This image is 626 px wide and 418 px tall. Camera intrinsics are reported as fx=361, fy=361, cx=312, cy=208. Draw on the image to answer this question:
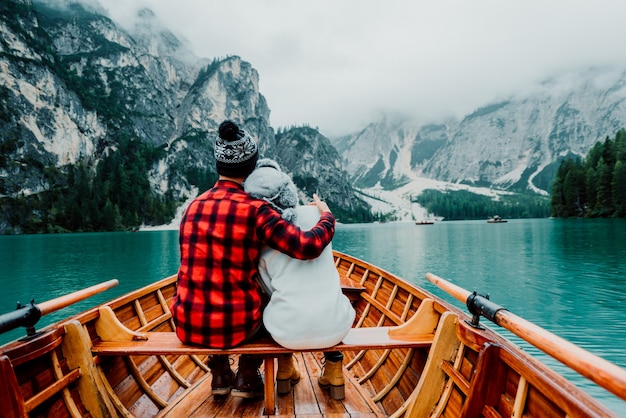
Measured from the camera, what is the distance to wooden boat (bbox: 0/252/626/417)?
8.57 ft

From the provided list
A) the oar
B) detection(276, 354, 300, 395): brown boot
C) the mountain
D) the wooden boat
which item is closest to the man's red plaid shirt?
detection(276, 354, 300, 395): brown boot

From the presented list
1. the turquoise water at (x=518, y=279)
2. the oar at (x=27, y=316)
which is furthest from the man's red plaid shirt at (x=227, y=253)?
the turquoise water at (x=518, y=279)

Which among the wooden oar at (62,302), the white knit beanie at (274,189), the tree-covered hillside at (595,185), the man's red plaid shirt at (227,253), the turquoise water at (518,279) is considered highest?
the tree-covered hillside at (595,185)

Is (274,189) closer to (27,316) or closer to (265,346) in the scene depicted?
(265,346)

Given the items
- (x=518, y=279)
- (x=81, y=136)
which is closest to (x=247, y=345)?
(x=518, y=279)

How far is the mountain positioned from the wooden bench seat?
140461mm

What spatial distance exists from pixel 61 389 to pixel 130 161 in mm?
180927

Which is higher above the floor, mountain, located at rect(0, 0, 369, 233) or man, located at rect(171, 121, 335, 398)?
mountain, located at rect(0, 0, 369, 233)

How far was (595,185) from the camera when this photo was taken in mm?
86062

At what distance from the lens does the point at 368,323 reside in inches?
281

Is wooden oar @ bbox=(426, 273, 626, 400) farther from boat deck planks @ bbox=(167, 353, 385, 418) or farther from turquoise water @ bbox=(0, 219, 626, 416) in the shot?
turquoise water @ bbox=(0, 219, 626, 416)

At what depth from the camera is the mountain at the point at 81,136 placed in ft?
407

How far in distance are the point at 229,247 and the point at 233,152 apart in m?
0.89

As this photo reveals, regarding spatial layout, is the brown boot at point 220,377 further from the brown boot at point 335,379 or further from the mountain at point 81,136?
the mountain at point 81,136
